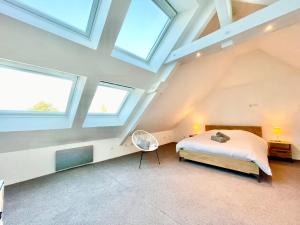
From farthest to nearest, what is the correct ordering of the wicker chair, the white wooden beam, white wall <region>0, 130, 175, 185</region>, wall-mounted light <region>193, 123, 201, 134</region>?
wall-mounted light <region>193, 123, 201, 134</region>, the wicker chair, white wall <region>0, 130, 175, 185</region>, the white wooden beam

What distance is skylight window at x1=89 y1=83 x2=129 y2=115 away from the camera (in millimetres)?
3082

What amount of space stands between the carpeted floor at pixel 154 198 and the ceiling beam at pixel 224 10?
2.35 metres

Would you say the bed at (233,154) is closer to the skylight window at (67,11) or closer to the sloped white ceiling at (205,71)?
the sloped white ceiling at (205,71)

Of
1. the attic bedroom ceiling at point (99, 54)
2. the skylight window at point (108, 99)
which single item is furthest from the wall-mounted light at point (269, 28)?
the skylight window at point (108, 99)

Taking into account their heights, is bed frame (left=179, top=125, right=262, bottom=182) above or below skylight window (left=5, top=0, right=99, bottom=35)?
below

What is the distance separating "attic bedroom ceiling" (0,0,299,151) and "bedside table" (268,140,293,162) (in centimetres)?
283

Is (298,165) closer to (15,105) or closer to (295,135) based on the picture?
(295,135)

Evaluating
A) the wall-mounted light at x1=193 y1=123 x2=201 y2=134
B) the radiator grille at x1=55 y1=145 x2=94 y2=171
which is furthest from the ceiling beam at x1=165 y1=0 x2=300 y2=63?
the wall-mounted light at x1=193 y1=123 x2=201 y2=134

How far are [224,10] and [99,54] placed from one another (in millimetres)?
1700

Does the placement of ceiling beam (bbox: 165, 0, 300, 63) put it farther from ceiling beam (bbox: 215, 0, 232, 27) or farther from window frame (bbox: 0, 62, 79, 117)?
window frame (bbox: 0, 62, 79, 117)

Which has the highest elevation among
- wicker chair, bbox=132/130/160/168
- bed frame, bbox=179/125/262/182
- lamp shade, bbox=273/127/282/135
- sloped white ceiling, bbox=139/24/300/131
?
sloped white ceiling, bbox=139/24/300/131

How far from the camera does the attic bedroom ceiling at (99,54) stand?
5.13ft

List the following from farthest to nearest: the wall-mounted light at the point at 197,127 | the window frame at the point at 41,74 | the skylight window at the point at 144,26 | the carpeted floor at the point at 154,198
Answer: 1. the wall-mounted light at the point at 197,127
2. the skylight window at the point at 144,26
3. the window frame at the point at 41,74
4. the carpeted floor at the point at 154,198

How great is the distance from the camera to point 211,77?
4203 mm
